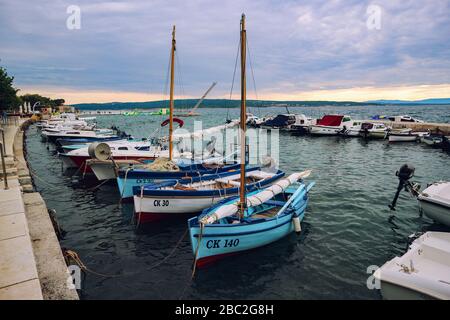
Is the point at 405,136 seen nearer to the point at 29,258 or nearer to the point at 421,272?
the point at 421,272

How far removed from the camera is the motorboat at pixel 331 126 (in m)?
53.7

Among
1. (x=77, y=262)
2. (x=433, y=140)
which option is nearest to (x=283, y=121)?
(x=433, y=140)

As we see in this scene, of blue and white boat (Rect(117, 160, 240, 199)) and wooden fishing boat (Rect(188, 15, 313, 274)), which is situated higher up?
blue and white boat (Rect(117, 160, 240, 199))

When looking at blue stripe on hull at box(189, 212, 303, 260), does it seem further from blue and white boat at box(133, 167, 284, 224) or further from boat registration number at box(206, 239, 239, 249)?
blue and white boat at box(133, 167, 284, 224)

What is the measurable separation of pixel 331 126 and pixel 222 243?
49.2 metres

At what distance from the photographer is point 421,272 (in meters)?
8.05

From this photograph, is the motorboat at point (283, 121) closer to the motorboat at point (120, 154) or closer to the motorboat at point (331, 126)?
the motorboat at point (331, 126)

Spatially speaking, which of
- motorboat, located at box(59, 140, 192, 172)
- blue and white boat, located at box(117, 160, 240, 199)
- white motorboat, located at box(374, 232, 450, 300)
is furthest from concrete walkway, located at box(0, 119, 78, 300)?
motorboat, located at box(59, 140, 192, 172)

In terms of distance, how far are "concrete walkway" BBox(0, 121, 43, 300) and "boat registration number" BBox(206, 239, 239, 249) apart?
214 inches

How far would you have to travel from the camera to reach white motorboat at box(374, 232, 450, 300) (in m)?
7.03
